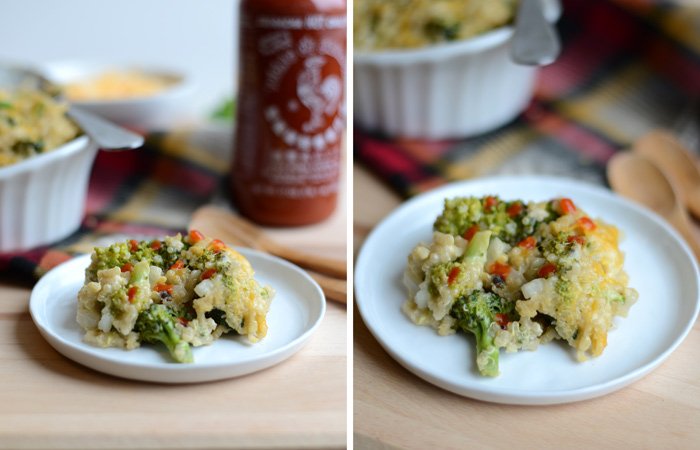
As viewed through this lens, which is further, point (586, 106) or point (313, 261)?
point (586, 106)

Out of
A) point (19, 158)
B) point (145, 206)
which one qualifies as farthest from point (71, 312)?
point (145, 206)

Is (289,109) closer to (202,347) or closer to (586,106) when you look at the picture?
(202,347)

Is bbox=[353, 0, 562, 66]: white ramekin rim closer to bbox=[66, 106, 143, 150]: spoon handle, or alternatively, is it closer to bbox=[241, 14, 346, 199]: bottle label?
bbox=[241, 14, 346, 199]: bottle label

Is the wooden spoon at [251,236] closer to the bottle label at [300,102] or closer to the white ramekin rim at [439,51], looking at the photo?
the bottle label at [300,102]

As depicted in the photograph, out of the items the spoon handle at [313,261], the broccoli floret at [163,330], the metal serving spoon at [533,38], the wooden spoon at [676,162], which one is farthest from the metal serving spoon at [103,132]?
the wooden spoon at [676,162]

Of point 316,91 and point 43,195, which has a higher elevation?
point 316,91

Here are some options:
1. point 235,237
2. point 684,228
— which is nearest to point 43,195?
point 235,237

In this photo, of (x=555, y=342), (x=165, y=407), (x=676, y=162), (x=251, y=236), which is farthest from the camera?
(x=676, y=162)
